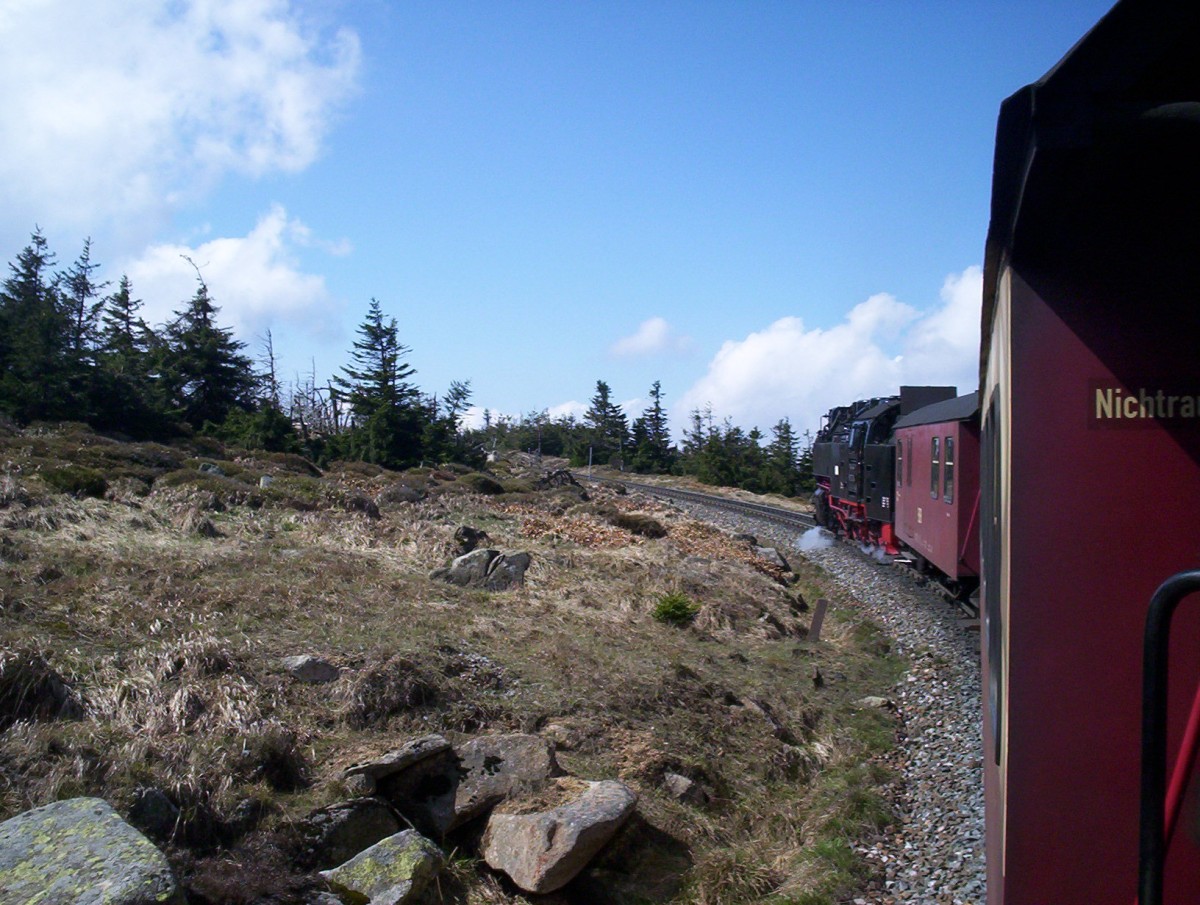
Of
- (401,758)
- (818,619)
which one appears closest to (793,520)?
(818,619)

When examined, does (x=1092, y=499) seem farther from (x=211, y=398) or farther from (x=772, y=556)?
(x=211, y=398)

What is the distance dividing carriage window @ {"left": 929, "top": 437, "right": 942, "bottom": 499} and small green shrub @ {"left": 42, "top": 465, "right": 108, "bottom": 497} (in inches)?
494

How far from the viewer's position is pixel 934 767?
24.9ft

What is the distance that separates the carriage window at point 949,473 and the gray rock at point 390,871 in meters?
8.12

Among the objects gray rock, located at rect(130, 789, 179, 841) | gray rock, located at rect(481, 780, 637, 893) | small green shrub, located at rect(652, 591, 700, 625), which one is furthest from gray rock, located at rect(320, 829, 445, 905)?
small green shrub, located at rect(652, 591, 700, 625)

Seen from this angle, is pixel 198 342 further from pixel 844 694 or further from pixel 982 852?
pixel 982 852

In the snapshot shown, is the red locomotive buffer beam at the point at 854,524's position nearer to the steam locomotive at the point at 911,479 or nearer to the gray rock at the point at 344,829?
the steam locomotive at the point at 911,479

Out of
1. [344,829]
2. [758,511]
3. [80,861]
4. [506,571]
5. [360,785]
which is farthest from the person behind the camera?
[758,511]

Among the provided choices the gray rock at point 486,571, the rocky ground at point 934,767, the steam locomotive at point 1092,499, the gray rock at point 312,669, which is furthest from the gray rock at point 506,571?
the steam locomotive at point 1092,499

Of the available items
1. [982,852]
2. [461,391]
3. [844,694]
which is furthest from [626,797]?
[461,391]

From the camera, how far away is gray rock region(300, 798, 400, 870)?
17.6 feet

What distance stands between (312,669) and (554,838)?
2878mm

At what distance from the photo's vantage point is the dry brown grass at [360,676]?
223 inches

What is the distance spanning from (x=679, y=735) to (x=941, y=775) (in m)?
2.13
